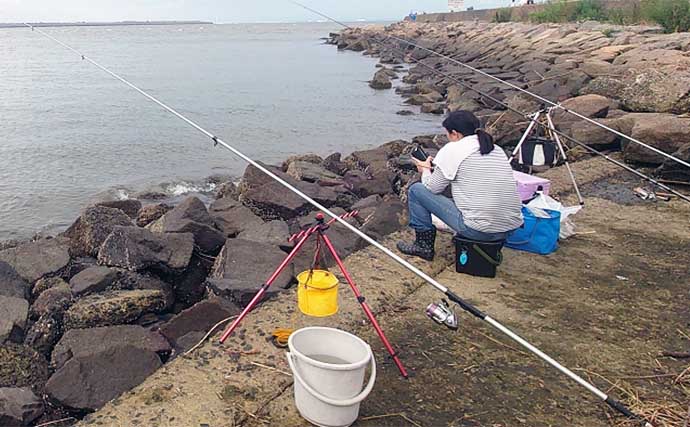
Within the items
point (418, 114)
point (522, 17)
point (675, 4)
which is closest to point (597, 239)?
point (418, 114)

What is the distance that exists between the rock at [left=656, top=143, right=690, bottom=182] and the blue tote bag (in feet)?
9.73

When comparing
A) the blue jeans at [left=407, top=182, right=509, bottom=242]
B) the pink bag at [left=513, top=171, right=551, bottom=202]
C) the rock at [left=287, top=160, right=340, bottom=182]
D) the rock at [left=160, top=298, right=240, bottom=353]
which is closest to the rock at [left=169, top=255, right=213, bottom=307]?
the rock at [left=160, top=298, right=240, bottom=353]

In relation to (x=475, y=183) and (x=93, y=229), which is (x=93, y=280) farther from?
(x=475, y=183)

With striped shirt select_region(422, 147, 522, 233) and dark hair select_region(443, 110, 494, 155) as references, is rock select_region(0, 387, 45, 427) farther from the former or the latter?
dark hair select_region(443, 110, 494, 155)

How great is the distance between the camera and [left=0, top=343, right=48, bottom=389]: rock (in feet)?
13.4

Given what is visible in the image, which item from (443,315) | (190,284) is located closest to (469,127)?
(443,315)

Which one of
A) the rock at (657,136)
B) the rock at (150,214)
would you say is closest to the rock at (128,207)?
the rock at (150,214)

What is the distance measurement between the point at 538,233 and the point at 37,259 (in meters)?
5.14

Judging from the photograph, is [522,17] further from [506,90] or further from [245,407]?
[245,407]

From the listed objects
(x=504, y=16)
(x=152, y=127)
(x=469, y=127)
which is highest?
(x=504, y=16)

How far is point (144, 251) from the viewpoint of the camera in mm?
5754

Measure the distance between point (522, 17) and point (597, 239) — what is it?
41.9 m

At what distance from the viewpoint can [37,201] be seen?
10.3 metres

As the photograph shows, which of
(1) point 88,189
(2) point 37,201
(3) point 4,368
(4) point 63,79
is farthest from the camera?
→ (4) point 63,79
